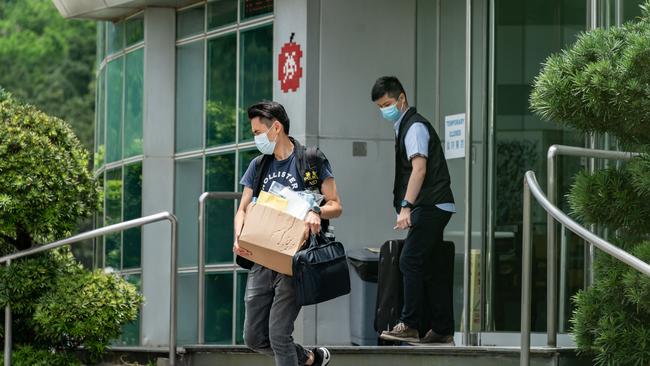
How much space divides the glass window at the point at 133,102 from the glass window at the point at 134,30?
0.14 meters

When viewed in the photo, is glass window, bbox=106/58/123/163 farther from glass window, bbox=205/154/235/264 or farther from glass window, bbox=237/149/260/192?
glass window, bbox=237/149/260/192

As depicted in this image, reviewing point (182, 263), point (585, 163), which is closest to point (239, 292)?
point (182, 263)

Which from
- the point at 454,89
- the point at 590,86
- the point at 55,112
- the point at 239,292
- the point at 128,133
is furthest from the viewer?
the point at 55,112

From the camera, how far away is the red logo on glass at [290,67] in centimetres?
1320

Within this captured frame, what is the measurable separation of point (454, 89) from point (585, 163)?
2.02m

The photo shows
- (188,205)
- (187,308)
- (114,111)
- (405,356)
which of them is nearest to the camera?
(405,356)

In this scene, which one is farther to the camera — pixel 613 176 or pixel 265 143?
pixel 265 143

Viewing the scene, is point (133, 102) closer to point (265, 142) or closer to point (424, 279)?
point (424, 279)

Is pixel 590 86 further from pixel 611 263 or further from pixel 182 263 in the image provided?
pixel 182 263

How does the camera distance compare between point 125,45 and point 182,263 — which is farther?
point 125,45

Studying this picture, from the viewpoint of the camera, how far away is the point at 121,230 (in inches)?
434

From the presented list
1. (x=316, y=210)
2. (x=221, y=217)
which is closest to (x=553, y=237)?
(x=316, y=210)

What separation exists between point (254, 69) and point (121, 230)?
12.4 ft

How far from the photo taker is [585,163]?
10.9 m
